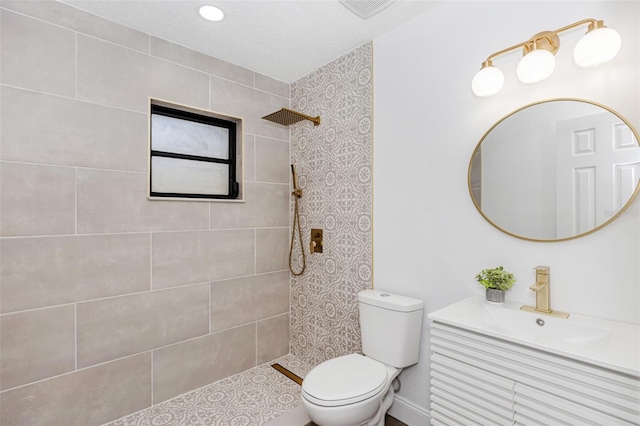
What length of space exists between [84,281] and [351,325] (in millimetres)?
1667

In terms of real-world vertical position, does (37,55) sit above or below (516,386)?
above

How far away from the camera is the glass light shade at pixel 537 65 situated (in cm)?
134

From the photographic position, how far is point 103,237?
1893 millimetres

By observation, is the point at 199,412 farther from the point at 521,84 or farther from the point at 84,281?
the point at 521,84

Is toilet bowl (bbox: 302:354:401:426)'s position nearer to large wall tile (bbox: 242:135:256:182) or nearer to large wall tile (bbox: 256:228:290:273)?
large wall tile (bbox: 256:228:290:273)

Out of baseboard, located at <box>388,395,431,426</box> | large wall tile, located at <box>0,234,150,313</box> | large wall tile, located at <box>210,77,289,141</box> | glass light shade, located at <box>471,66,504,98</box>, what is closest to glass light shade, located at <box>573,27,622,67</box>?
glass light shade, located at <box>471,66,504,98</box>

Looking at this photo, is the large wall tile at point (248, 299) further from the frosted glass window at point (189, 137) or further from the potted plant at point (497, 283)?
the potted plant at point (497, 283)

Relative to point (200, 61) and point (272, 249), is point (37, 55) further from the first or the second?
point (272, 249)

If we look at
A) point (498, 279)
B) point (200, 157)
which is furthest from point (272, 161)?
point (498, 279)

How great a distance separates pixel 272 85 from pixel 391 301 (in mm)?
1966

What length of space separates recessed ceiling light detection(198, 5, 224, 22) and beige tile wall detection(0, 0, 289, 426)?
0.42 meters

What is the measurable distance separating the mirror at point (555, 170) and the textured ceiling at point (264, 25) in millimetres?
894

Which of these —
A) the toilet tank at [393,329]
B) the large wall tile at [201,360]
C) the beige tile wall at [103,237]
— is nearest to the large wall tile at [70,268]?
the beige tile wall at [103,237]

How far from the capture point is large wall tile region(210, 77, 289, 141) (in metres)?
2.38
